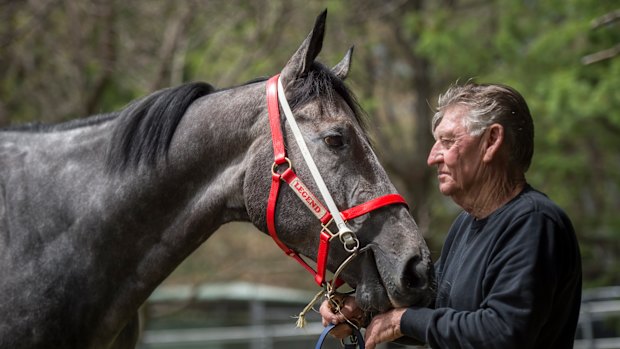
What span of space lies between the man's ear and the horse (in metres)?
0.48

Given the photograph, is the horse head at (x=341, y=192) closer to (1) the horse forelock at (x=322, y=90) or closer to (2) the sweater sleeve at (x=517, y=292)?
(1) the horse forelock at (x=322, y=90)

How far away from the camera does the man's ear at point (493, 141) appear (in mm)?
2760

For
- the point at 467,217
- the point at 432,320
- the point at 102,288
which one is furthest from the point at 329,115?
the point at 102,288

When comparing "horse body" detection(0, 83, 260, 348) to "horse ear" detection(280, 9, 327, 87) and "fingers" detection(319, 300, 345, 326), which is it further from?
"fingers" detection(319, 300, 345, 326)

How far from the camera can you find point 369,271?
3.05m

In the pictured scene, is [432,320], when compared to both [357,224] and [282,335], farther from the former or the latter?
[282,335]

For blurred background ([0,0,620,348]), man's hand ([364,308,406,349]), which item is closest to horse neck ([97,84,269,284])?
man's hand ([364,308,406,349])

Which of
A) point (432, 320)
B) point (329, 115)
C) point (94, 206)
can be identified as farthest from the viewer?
point (94, 206)

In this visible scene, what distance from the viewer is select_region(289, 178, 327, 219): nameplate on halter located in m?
3.11

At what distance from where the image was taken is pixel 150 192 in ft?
11.4

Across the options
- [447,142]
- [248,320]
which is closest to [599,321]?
[248,320]

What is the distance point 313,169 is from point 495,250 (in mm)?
820

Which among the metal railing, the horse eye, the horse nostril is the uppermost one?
the horse eye

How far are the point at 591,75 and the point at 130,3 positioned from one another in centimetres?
509
